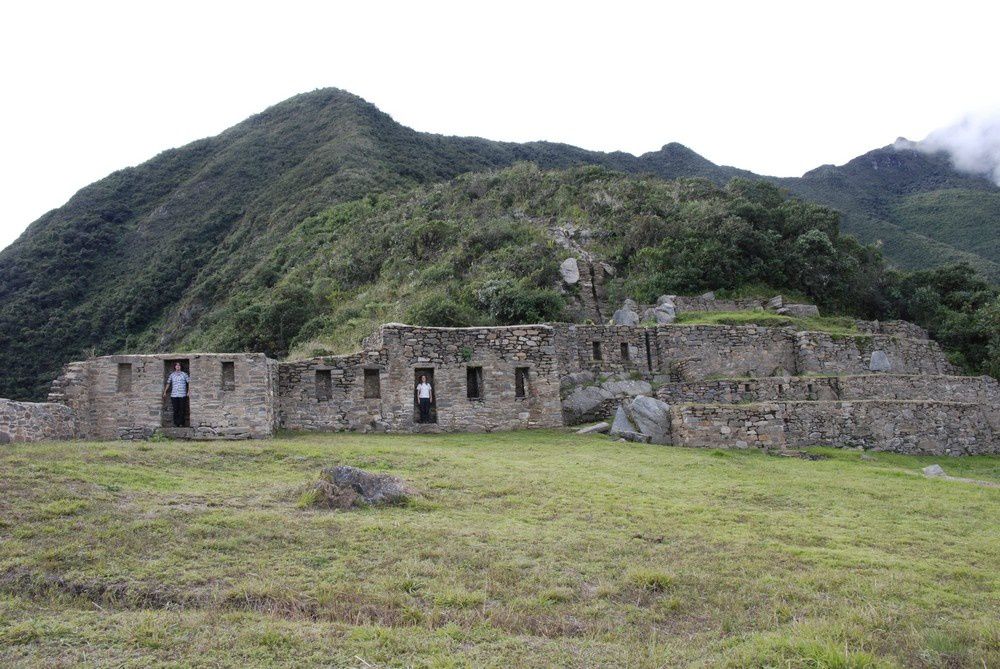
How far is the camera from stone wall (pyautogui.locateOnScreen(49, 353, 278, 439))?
1394cm

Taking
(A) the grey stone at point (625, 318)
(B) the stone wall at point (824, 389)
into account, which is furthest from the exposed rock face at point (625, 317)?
(B) the stone wall at point (824, 389)

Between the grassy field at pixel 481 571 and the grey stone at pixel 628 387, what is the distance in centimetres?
786

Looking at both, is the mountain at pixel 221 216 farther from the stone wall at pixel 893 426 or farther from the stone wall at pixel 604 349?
the stone wall at pixel 893 426

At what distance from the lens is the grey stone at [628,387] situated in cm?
1895

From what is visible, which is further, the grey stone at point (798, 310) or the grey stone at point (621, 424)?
the grey stone at point (798, 310)

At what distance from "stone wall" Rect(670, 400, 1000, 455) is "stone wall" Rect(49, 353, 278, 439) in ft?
31.6

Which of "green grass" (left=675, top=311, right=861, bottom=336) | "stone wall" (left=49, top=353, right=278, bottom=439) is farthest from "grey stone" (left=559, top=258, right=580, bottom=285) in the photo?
"stone wall" (left=49, top=353, right=278, bottom=439)

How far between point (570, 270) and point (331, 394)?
14516mm

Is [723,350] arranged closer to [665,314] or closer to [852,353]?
[665,314]

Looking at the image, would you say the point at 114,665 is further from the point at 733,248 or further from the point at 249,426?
the point at 733,248

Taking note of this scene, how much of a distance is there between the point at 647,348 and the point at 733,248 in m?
10.5

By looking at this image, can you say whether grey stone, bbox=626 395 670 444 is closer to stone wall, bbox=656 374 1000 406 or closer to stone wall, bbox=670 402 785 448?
stone wall, bbox=670 402 785 448

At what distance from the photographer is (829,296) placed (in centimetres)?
2991

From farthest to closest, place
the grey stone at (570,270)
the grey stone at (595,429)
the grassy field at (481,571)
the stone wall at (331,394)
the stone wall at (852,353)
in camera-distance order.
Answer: the grey stone at (570,270) → the stone wall at (852,353) → the grey stone at (595,429) → the stone wall at (331,394) → the grassy field at (481,571)
